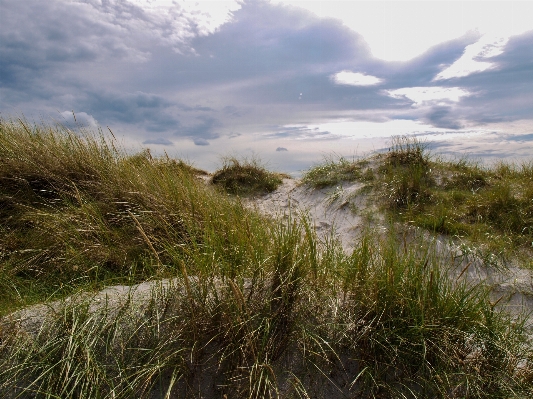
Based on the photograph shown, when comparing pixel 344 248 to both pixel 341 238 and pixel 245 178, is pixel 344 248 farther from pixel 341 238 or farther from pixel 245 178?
pixel 245 178

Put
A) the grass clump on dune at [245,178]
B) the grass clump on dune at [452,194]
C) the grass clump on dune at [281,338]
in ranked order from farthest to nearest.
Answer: the grass clump on dune at [245,178] → the grass clump on dune at [452,194] → the grass clump on dune at [281,338]

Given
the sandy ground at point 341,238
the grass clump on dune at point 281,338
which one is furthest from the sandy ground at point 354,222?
the grass clump on dune at point 281,338

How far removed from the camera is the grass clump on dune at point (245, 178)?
7.84 meters

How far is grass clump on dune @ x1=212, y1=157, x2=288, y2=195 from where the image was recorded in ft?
25.7

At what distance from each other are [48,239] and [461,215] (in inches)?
206

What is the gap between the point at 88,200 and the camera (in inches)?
184

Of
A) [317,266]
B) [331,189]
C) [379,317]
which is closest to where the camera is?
[379,317]

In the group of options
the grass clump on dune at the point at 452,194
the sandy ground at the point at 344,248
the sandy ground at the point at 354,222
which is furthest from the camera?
the grass clump on dune at the point at 452,194

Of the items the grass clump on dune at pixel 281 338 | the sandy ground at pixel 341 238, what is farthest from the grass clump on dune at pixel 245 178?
the grass clump on dune at pixel 281 338

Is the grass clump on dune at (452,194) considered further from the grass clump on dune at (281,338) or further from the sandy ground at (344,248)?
the grass clump on dune at (281,338)

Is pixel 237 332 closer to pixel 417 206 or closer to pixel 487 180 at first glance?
pixel 417 206

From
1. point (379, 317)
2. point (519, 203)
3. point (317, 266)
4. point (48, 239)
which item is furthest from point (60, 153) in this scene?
point (519, 203)

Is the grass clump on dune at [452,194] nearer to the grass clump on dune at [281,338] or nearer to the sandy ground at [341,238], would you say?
the sandy ground at [341,238]

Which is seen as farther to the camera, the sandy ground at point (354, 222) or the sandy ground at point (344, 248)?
the sandy ground at point (354, 222)
